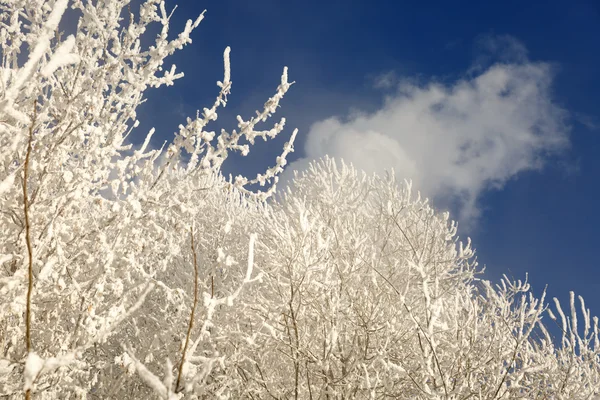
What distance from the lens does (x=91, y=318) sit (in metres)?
2.67

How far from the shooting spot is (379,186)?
10477mm

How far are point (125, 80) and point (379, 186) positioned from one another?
7.82 metres

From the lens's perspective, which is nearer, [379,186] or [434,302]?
[434,302]

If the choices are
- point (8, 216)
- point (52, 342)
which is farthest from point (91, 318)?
point (8, 216)

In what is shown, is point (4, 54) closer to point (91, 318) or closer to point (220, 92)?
point (220, 92)

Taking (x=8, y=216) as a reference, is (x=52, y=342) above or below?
below

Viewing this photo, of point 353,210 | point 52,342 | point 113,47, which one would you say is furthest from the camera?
point 353,210

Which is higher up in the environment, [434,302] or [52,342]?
[434,302]

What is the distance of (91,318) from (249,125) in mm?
1831

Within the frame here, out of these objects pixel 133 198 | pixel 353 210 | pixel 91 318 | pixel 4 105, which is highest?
pixel 353 210

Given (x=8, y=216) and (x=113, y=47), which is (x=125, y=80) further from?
(x=8, y=216)

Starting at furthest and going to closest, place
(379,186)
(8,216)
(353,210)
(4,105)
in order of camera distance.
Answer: (379,186)
(353,210)
(8,216)
(4,105)

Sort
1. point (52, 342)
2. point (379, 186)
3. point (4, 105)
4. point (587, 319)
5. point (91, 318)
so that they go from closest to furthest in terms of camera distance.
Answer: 1. point (4, 105)
2. point (91, 318)
3. point (52, 342)
4. point (587, 319)
5. point (379, 186)

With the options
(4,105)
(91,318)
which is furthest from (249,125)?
(4,105)
